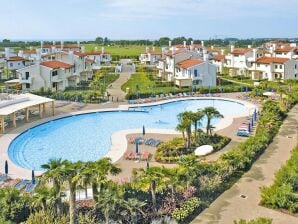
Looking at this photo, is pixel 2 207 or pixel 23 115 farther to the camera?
pixel 23 115

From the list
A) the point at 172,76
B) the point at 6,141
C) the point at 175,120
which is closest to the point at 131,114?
the point at 175,120

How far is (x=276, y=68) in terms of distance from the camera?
62812 millimetres

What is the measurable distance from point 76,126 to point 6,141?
8.48 metres

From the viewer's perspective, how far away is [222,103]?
4841cm

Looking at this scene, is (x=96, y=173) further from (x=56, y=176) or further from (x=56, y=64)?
(x=56, y=64)

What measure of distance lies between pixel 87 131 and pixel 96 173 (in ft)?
66.8

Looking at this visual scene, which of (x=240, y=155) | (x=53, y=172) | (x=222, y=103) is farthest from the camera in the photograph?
(x=222, y=103)

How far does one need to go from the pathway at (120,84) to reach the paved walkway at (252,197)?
27093mm

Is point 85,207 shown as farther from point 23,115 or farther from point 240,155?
point 23,115

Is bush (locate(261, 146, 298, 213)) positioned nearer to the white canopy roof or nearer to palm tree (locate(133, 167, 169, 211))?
palm tree (locate(133, 167, 169, 211))

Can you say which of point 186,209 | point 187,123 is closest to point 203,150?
point 187,123

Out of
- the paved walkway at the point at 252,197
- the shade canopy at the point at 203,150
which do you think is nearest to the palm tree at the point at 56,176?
the paved walkway at the point at 252,197

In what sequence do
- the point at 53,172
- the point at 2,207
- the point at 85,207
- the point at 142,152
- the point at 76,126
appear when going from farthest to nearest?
the point at 76,126 → the point at 142,152 → the point at 85,207 → the point at 2,207 → the point at 53,172

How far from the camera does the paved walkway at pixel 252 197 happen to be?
16641 mm
